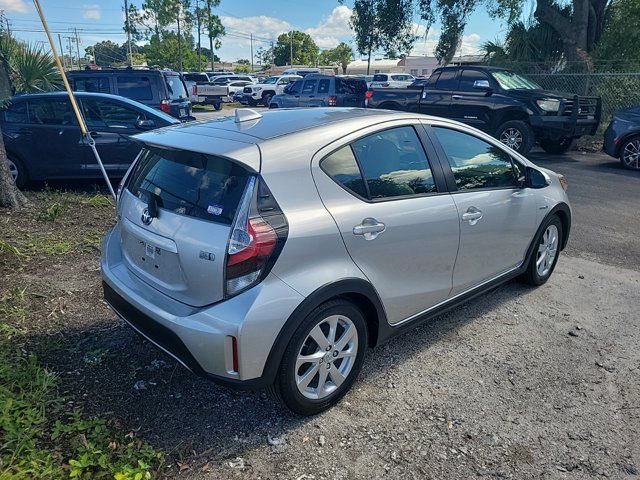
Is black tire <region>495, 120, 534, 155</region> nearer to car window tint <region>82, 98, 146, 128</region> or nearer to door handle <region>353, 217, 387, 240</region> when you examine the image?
car window tint <region>82, 98, 146, 128</region>

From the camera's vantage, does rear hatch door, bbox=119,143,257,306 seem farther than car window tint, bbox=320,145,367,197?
No

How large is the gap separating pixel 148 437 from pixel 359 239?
153 cm

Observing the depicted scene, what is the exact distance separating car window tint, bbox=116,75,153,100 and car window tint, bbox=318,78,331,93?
22.7 feet

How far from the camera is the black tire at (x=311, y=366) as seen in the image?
2.59 meters

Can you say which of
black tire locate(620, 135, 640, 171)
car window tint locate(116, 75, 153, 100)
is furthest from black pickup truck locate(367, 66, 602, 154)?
car window tint locate(116, 75, 153, 100)

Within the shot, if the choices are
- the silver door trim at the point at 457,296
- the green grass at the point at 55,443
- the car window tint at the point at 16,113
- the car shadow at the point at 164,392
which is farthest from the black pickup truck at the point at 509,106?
the green grass at the point at 55,443

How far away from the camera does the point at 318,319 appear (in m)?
2.64

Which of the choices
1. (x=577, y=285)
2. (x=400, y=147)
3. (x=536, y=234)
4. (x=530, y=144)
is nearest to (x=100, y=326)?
(x=400, y=147)

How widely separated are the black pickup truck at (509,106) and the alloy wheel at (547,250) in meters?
7.04

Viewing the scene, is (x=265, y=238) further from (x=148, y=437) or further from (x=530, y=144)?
(x=530, y=144)

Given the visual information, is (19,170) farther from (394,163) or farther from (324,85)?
(324,85)

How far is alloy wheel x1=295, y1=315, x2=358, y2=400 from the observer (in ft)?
8.91

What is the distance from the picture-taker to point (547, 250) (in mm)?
4645

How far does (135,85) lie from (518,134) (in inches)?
359
